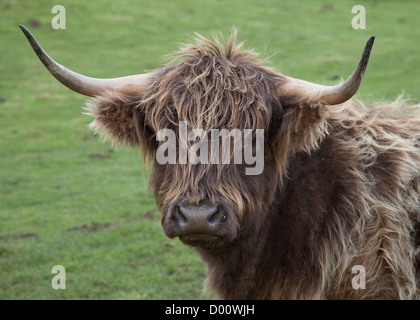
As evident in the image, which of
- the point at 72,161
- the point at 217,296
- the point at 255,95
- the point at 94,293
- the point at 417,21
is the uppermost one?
the point at 417,21

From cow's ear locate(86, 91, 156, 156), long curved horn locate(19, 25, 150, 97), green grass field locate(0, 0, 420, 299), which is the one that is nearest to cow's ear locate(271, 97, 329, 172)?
green grass field locate(0, 0, 420, 299)

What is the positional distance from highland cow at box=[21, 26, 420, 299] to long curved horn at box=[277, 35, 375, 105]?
0.04 feet

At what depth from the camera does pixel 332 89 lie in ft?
10.3

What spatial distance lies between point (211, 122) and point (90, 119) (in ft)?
33.2

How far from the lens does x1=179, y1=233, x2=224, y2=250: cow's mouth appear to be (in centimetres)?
302

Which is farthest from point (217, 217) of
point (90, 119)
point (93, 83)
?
point (90, 119)

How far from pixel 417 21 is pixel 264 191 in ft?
70.6

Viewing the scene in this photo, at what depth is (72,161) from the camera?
34.3 ft

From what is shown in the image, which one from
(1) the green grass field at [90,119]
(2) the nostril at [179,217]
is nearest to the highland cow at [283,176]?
(2) the nostril at [179,217]

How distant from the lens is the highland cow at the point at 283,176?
3338 mm

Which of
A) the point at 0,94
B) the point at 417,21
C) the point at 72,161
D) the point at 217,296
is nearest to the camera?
the point at 217,296

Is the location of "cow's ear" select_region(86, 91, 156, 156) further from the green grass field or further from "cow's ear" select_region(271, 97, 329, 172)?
"cow's ear" select_region(271, 97, 329, 172)
